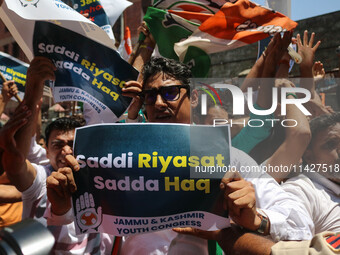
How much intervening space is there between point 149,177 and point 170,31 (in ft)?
5.95

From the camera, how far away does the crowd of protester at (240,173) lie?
60.4 inches

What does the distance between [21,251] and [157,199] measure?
104cm

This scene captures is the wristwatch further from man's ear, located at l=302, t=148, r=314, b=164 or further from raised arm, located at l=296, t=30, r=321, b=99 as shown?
raised arm, located at l=296, t=30, r=321, b=99

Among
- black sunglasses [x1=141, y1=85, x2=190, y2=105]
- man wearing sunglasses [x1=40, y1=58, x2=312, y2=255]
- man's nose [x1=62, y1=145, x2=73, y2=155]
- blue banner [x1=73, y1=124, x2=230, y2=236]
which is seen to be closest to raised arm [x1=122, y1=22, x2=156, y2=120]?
man wearing sunglasses [x1=40, y1=58, x2=312, y2=255]

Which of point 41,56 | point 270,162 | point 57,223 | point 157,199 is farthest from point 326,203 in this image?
point 41,56

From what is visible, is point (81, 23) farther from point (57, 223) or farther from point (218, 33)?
point (57, 223)

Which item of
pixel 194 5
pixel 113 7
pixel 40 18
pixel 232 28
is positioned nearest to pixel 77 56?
pixel 40 18

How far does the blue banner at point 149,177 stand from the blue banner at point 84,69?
101 cm

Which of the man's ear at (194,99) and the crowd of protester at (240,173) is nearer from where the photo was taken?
the crowd of protester at (240,173)

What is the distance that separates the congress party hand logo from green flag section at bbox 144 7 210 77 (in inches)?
65.6

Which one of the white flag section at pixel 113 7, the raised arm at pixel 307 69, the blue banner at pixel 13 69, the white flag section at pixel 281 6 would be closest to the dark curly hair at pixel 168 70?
the raised arm at pixel 307 69

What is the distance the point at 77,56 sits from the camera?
2.68m

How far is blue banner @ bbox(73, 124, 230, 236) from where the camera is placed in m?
1.58

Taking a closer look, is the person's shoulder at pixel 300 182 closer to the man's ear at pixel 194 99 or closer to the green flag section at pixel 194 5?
the man's ear at pixel 194 99
